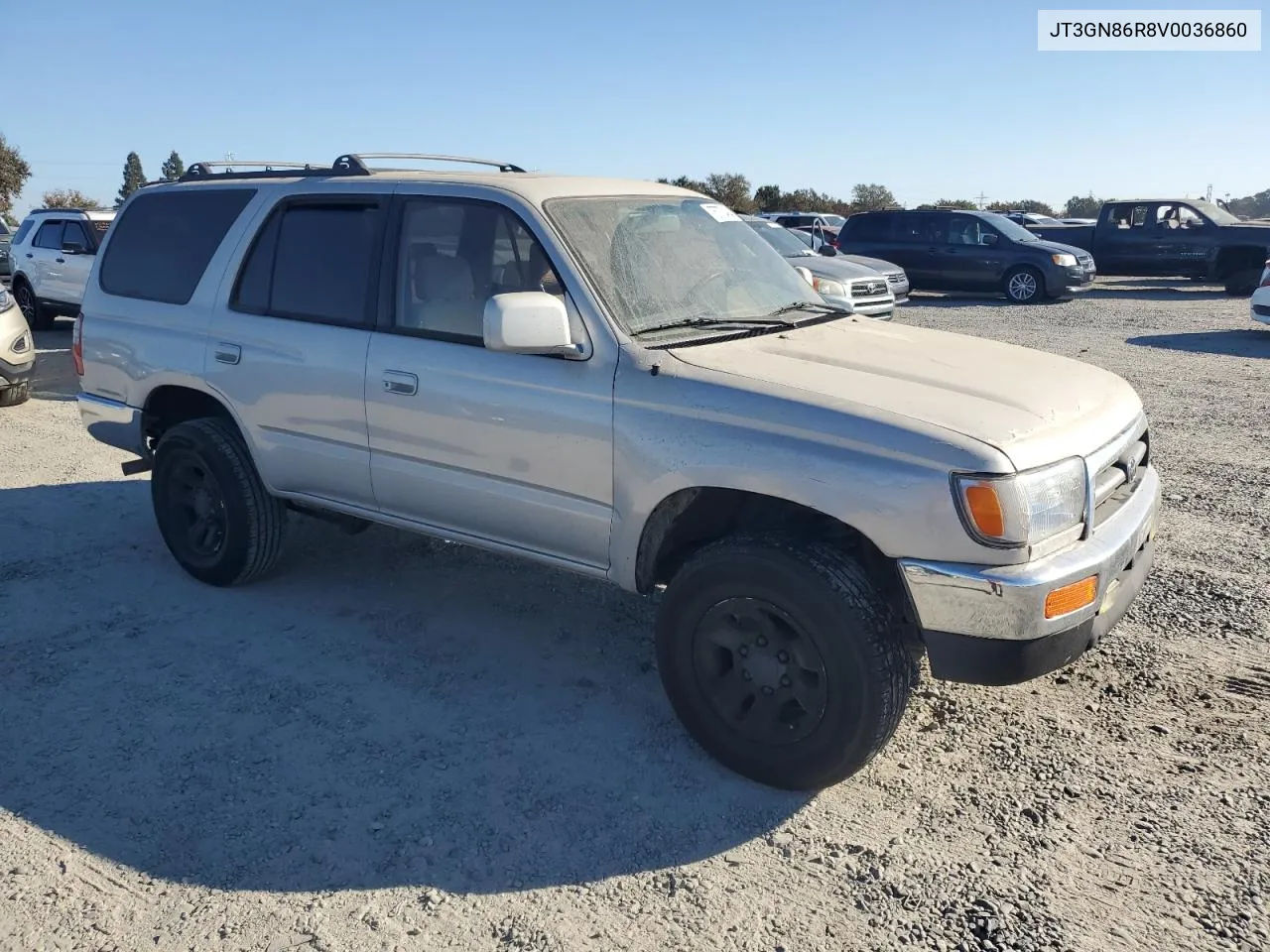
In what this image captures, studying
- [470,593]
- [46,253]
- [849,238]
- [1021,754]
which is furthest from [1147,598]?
[849,238]

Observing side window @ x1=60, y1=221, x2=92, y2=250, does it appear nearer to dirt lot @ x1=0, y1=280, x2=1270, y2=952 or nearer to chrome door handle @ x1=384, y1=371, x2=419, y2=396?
dirt lot @ x1=0, y1=280, x2=1270, y2=952

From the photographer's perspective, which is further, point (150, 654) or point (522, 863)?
point (150, 654)

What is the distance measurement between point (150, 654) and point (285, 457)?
3.27 ft

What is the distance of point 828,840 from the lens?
3.18 m

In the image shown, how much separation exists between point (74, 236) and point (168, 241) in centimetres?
1056

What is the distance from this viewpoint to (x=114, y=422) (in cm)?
540

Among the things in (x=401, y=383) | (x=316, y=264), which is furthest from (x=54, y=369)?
(x=401, y=383)

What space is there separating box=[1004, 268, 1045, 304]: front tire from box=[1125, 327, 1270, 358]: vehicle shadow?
175 inches

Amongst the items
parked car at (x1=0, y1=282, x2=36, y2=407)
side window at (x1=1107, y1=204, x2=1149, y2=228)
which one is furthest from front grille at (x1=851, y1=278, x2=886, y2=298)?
side window at (x1=1107, y1=204, x2=1149, y2=228)

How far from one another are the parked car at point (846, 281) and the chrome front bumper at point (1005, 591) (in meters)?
8.92

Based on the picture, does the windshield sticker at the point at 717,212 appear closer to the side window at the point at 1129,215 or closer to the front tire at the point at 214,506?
the front tire at the point at 214,506

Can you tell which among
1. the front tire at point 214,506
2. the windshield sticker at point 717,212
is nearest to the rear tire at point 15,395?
the front tire at point 214,506

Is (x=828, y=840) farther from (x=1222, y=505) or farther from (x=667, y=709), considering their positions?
(x=1222, y=505)

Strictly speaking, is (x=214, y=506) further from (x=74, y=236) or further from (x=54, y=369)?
(x=74, y=236)
